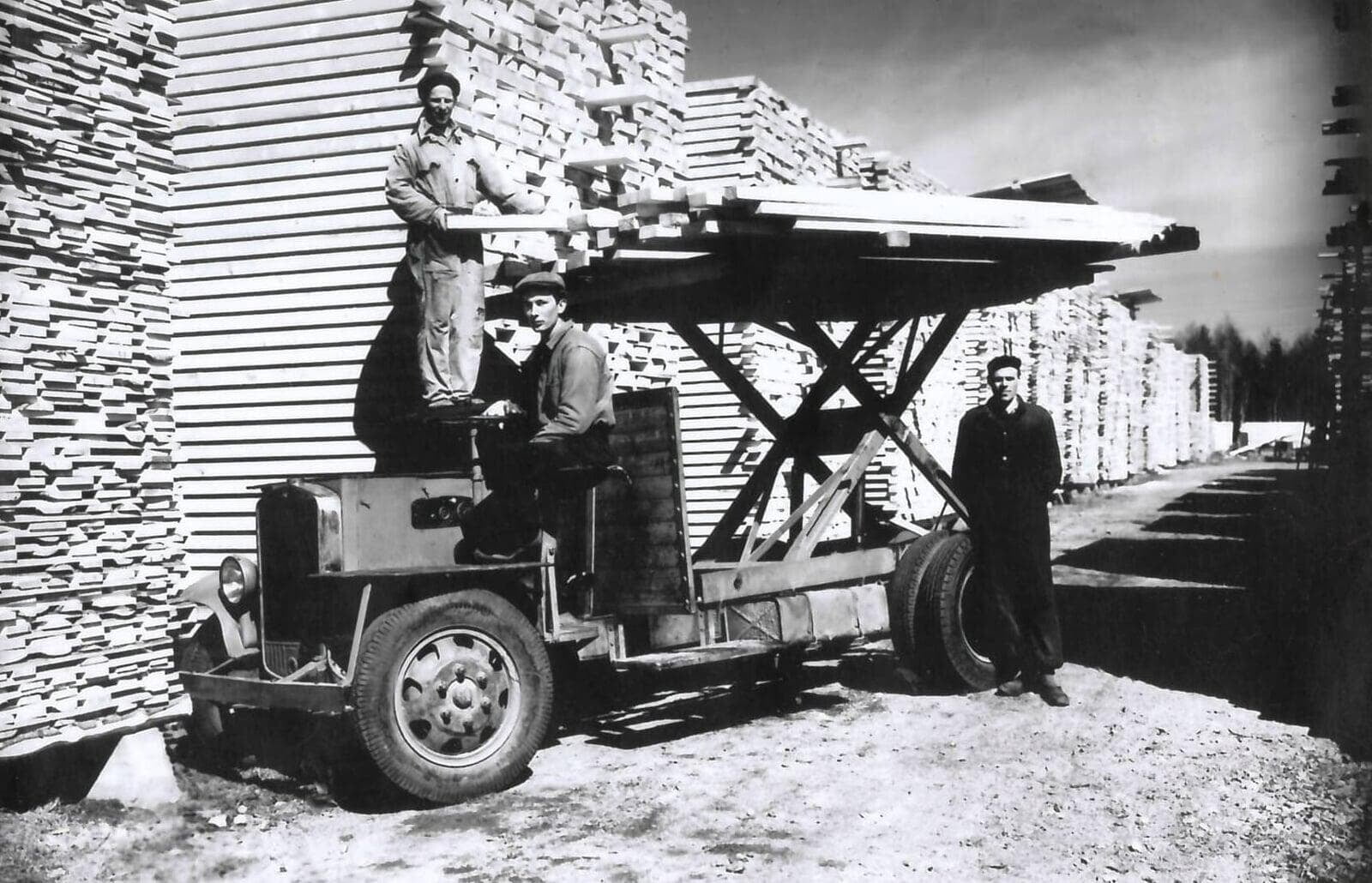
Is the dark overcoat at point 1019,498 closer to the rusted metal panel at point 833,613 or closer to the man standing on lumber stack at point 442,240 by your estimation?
the rusted metal panel at point 833,613

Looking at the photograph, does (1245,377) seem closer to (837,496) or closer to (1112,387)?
(1112,387)

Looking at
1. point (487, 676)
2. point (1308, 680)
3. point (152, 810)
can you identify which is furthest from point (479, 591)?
point (1308, 680)

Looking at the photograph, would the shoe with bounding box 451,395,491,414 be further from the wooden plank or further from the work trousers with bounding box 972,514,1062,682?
the wooden plank

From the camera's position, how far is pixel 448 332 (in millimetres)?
8031

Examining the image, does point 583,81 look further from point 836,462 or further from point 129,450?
point 836,462

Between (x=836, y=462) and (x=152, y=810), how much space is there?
39.4ft

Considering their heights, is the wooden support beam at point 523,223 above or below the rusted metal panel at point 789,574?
above

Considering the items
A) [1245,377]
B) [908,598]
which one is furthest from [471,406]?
[1245,377]

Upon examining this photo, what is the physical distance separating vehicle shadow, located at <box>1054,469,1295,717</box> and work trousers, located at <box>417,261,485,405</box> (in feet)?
17.4

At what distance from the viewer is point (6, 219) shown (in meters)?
6.70

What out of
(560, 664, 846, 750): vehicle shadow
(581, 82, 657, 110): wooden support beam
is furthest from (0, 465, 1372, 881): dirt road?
(581, 82, 657, 110): wooden support beam

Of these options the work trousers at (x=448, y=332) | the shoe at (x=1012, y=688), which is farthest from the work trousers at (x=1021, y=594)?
the work trousers at (x=448, y=332)

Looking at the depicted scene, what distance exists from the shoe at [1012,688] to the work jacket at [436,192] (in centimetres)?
466

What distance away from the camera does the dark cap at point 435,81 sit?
7.75 m
